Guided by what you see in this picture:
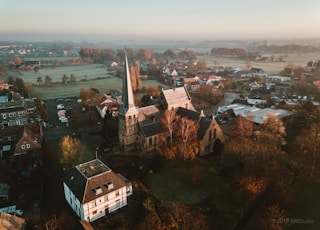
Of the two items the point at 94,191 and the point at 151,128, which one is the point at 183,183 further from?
the point at 94,191

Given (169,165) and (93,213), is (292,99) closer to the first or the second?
(169,165)

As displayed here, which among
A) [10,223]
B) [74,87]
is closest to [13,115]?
[10,223]

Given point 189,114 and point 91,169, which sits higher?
point 189,114

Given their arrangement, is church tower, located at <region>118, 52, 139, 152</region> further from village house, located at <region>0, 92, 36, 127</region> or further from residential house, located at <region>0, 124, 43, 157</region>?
village house, located at <region>0, 92, 36, 127</region>

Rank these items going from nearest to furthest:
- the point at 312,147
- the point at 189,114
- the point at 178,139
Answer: the point at 312,147 < the point at 178,139 < the point at 189,114

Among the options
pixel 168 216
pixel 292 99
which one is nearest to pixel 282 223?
pixel 168 216

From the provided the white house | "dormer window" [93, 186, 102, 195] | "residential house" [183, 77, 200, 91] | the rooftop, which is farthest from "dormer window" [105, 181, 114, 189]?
"residential house" [183, 77, 200, 91]
